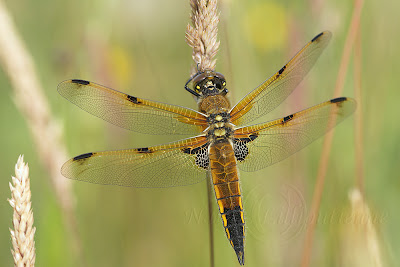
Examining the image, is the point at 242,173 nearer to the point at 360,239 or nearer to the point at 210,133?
the point at 210,133

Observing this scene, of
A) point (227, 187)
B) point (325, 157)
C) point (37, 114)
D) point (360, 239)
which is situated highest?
→ point (37, 114)

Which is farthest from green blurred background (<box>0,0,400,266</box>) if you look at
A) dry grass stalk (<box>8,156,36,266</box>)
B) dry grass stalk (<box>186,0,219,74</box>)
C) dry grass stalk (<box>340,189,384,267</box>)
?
dry grass stalk (<box>8,156,36,266</box>)

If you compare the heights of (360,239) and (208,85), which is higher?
(208,85)

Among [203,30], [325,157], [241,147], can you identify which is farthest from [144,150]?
[325,157]

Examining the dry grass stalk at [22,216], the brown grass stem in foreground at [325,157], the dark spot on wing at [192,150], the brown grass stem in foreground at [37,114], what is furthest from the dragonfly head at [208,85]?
the dry grass stalk at [22,216]

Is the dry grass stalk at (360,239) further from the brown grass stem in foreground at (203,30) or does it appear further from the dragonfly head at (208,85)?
the dragonfly head at (208,85)
